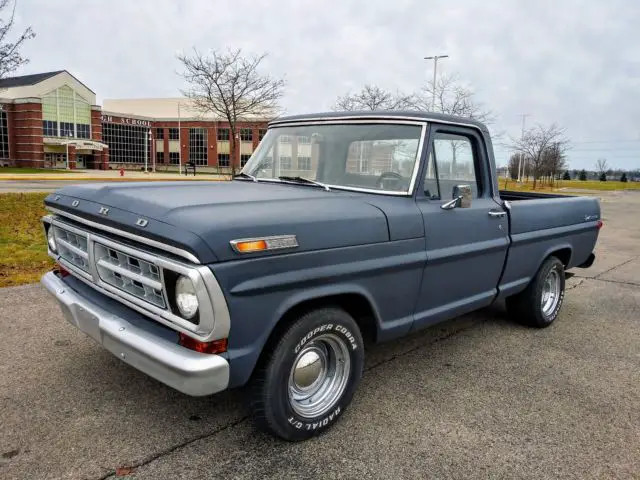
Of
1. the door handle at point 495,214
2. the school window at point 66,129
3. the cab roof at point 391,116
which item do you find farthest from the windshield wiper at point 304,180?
the school window at point 66,129

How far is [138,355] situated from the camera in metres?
2.53

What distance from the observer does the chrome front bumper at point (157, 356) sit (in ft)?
7.72

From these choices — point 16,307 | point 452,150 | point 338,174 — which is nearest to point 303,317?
point 338,174

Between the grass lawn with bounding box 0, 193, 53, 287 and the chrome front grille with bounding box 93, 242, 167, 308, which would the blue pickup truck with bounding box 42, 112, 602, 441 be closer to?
the chrome front grille with bounding box 93, 242, 167, 308

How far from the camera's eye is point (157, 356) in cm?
243

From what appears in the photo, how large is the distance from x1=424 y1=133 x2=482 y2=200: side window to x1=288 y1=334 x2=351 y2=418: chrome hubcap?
129cm

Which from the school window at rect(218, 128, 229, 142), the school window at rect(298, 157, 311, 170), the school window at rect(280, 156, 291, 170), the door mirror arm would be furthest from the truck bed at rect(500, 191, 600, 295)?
the school window at rect(218, 128, 229, 142)

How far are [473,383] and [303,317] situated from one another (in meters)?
1.73

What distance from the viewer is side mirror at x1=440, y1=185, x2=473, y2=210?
356cm

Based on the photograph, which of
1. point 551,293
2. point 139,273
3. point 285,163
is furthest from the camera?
point 551,293

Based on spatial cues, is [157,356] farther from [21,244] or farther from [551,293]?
[21,244]

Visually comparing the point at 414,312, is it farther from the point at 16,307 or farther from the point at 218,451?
the point at 16,307

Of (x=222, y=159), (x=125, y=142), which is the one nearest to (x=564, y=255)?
(x=222, y=159)

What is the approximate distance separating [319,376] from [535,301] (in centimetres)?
276
